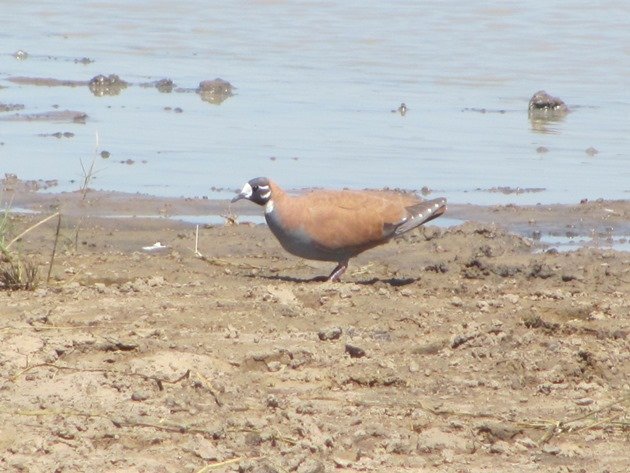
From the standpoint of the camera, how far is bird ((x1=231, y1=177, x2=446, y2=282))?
8242 mm

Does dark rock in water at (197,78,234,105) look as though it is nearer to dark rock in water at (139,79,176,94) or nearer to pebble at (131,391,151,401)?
dark rock in water at (139,79,176,94)

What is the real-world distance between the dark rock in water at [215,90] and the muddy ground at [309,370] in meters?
7.35

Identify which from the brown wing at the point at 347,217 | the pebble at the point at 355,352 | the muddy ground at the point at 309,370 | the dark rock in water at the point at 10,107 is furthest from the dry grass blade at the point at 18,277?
the dark rock in water at the point at 10,107

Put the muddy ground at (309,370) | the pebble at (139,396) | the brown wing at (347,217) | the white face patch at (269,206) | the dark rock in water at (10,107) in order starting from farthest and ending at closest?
the dark rock in water at (10,107) → the white face patch at (269,206) → the brown wing at (347,217) → the pebble at (139,396) → the muddy ground at (309,370)

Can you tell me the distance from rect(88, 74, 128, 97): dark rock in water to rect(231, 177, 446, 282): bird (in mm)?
7937

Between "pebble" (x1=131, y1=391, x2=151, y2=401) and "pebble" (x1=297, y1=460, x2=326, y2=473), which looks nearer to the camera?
"pebble" (x1=297, y1=460, x2=326, y2=473)

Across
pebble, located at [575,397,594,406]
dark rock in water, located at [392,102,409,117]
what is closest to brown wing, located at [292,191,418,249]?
pebble, located at [575,397,594,406]

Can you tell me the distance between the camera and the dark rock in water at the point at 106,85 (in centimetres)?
1609

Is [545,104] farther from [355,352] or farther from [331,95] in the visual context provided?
[355,352]

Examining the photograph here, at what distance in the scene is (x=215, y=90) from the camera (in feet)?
52.3

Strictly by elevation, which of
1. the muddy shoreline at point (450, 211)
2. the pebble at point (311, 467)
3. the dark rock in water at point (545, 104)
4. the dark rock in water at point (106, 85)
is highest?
the dark rock in water at point (545, 104)

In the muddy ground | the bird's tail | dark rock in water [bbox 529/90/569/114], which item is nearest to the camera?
the muddy ground

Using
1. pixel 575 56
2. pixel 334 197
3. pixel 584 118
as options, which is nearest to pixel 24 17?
pixel 575 56

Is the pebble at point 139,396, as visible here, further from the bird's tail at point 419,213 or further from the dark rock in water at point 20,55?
the dark rock in water at point 20,55
